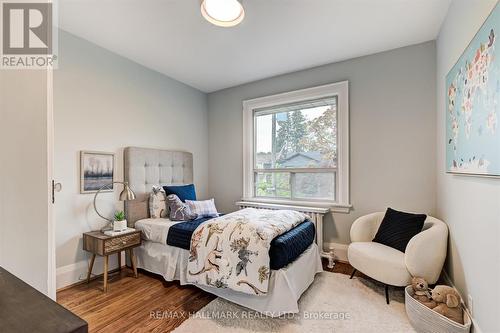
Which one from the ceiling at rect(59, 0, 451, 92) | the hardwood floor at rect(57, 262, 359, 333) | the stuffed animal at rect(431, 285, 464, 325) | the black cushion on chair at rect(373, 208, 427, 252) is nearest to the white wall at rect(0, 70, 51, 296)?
the hardwood floor at rect(57, 262, 359, 333)

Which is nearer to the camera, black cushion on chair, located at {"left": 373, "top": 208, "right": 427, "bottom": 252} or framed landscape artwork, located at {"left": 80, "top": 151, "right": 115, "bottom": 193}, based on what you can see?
black cushion on chair, located at {"left": 373, "top": 208, "right": 427, "bottom": 252}

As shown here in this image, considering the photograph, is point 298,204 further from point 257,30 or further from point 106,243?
point 106,243

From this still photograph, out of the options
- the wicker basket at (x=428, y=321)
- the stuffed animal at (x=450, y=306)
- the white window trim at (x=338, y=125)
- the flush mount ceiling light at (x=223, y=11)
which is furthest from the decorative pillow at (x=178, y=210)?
the stuffed animal at (x=450, y=306)

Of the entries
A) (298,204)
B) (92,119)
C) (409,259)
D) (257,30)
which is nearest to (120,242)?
(92,119)

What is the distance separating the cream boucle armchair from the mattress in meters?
0.52

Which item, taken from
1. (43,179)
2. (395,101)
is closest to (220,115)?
(395,101)

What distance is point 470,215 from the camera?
1.62 meters

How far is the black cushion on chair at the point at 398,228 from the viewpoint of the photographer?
2.29 metres

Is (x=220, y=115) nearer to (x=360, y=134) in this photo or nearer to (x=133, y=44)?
(x=133, y=44)

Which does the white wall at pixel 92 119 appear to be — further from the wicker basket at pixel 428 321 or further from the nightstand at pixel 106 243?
the wicker basket at pixel 428 321

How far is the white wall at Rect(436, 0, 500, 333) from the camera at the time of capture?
130 cm

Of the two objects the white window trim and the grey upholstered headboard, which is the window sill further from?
the grey upholstered headboard

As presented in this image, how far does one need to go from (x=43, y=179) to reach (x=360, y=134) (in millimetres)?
3061

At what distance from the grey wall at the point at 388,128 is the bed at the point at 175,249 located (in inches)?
41.4
